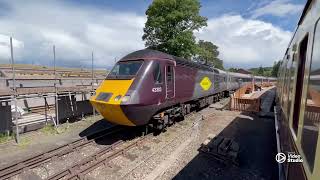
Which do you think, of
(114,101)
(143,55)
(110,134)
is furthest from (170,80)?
(110,134)

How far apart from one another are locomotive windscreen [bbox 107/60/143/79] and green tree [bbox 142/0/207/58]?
19.4 m

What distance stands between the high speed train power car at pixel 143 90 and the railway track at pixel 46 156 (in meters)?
1.36

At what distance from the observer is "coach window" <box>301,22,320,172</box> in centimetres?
220

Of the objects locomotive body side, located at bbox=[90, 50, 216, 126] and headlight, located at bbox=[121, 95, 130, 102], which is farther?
locomotive body side, located at bbox=[90, 50, 216, 126]

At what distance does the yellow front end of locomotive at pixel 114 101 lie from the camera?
27.8ft

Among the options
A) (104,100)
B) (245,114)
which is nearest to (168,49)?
(245,114)

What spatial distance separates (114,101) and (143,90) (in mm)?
1171

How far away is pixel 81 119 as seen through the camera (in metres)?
14.1

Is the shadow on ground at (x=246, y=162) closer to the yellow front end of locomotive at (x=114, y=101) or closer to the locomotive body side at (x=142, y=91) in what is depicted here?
the locomotive body side at (x=142, y=91)

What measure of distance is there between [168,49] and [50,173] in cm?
2434

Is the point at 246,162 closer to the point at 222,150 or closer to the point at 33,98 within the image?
the point at 222,150

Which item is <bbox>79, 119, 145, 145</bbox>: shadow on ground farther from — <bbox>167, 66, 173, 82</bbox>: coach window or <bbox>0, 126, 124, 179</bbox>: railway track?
<bbox>167, 66, 173, 82</bbox>: coach window

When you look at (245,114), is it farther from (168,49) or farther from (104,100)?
(168,49)

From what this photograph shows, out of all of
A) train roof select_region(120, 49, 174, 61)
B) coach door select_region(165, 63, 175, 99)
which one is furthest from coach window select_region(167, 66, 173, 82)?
train roof select_region(120, 49, 174, 61)
